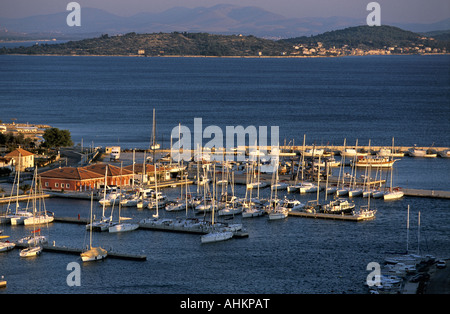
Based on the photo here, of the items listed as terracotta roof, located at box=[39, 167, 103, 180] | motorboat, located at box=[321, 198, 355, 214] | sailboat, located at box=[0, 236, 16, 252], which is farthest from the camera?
terracotta roof, located at box=[39, 167, 103, 180]

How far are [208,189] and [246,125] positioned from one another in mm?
38441

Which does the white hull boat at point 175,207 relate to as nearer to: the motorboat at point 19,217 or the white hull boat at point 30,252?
the motorboat at point 19,217

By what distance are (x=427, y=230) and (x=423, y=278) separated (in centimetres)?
859

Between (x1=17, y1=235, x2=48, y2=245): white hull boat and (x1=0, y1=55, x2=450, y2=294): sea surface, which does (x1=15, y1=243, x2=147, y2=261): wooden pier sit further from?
(x1=0, y1=55, x2=450, y2=294): sea surface

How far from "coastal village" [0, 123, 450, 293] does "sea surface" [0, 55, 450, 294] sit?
647 millimetres

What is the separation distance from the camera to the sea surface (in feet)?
84.6

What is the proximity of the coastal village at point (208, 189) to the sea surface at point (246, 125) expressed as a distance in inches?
25.5

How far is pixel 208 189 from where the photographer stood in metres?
39.6

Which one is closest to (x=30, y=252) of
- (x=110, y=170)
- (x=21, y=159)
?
(x=110, y=170)

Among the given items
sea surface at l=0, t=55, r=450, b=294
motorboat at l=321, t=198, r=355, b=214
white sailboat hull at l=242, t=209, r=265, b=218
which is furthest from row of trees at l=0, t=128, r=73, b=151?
motorboat at l=321, t=198, r=355, b=214

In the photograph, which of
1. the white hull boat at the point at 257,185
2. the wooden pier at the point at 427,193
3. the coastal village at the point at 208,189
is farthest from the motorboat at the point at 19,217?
the wooden pier at the point at 427,193

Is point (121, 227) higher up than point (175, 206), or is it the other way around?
point (175, 206)

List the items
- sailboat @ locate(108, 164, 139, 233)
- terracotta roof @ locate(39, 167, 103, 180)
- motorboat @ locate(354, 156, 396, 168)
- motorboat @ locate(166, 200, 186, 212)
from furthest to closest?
1. motorboat @ locate(354, 156, 396, 168)
2. terracotta roof @ locate(39, 167, 103, 180)
3. motorboat @ locate(166, 200, 186, 212)
4. sailboat @ locate(108, 164, 139, 233)

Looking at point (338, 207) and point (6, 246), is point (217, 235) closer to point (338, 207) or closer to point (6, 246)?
point (338, 207)
